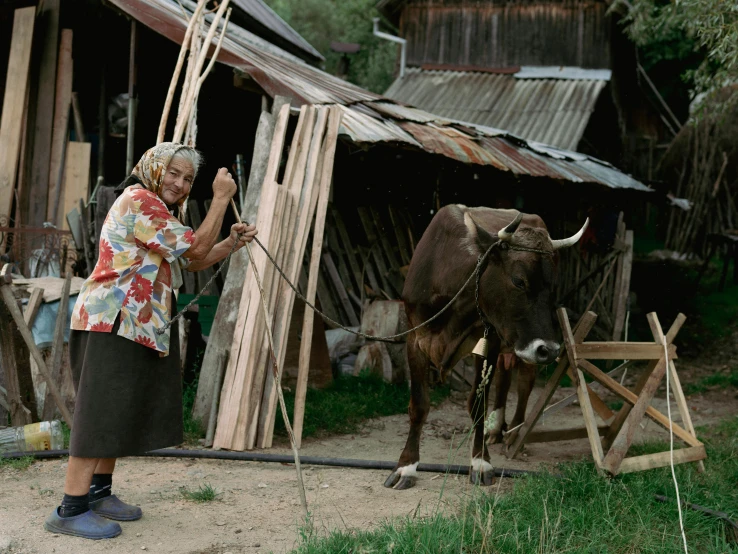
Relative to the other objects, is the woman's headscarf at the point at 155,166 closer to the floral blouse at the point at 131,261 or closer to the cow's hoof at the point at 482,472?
the floral blouse at the point at 131,261

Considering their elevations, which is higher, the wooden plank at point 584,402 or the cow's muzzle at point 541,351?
the cow's muzzle at point 541,351

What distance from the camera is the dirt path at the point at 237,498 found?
12.9ft

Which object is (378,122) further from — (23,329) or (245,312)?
(23,329)

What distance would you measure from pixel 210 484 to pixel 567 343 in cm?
253

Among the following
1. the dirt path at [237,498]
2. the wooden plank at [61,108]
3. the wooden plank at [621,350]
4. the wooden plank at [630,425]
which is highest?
the wooden plank at [61,108]

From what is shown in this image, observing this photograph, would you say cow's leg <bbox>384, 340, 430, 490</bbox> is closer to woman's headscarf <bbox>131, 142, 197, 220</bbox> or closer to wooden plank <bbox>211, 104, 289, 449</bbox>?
wooden plank <bbox>211, 104, 289, 449</bbox>

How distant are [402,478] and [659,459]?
1.66 meters

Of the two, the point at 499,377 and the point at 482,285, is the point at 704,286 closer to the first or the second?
the point at 499,377

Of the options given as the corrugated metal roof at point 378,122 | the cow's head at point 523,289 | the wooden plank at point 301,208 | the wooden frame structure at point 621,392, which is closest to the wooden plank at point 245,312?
the wooden plank at point 301,208

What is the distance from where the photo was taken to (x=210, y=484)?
16.0ft

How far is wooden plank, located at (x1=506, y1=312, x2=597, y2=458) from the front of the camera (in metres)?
5.16

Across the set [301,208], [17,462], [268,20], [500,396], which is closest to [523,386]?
[500,396]

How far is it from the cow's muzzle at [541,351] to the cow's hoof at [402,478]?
3.80 ft

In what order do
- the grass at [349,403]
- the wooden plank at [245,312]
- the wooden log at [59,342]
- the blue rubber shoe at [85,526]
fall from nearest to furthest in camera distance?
the blue rubber shoe at [85,526] < the wooden plank at [245,312] < the wooden log at [59,342] < the grass at [349,403]
